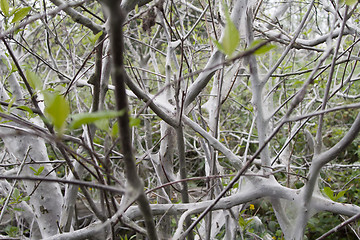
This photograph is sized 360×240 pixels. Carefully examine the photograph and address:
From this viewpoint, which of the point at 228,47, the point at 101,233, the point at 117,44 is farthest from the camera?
the point at 101,233

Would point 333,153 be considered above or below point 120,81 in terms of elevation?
below

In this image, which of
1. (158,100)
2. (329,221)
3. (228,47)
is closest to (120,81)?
(228,47)

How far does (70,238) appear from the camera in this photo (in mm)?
939

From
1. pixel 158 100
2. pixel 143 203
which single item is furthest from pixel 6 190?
pixel 143 203

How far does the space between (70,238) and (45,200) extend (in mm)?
868

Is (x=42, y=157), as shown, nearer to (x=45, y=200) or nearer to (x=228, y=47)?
(x=45, y=200)

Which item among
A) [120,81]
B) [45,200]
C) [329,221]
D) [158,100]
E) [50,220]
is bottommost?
[329,221]

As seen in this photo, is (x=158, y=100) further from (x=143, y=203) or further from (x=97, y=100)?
(x=143, y=203)

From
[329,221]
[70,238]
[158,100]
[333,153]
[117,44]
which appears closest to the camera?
[117,44]

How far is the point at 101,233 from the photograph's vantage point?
107cm

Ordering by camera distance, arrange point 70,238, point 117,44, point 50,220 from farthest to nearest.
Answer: point 50,220
point 70,238
point 117,44

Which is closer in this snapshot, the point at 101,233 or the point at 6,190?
the point at 101,233

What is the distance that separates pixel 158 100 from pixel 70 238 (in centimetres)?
76

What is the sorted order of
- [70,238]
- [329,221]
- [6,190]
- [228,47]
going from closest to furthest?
[228,47] → [70,238] → [6,190] → [329,221]
